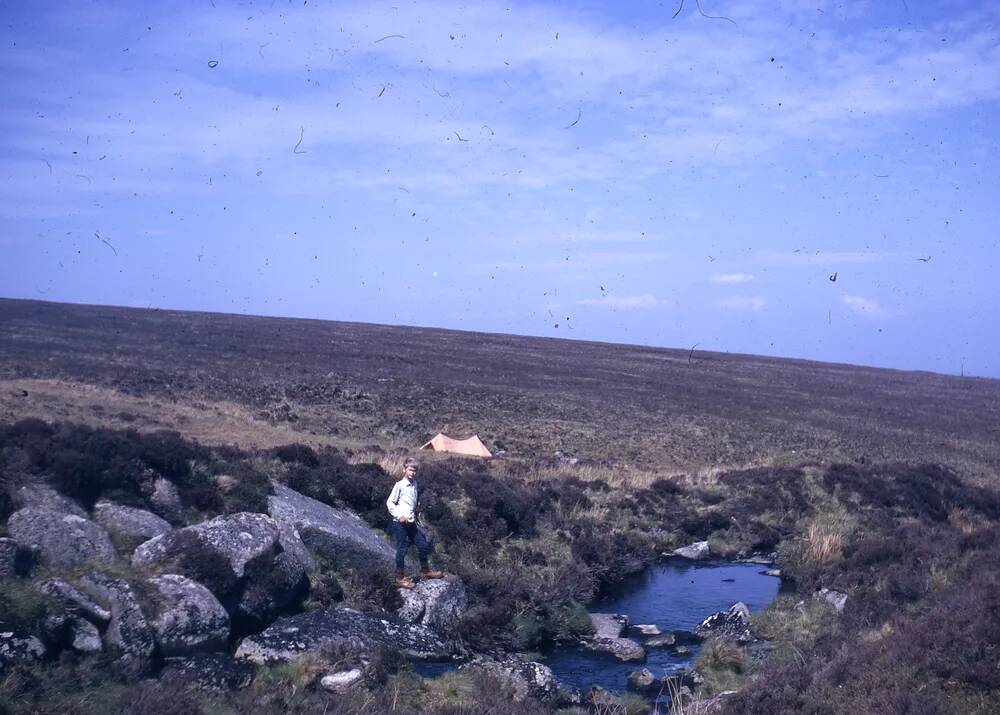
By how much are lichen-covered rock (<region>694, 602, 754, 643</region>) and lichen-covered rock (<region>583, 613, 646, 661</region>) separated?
55.5 inches

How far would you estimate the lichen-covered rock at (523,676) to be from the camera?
37.7 ft

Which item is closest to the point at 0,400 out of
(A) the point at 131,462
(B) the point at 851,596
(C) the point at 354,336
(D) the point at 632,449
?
(A) the point at 131,462

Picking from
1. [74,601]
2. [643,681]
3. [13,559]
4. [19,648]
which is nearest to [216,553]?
[74,601]

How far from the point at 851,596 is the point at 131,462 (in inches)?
521

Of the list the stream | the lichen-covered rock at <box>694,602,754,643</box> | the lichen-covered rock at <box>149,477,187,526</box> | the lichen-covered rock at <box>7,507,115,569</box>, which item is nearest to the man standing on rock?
the stream

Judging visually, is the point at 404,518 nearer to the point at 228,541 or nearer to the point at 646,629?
the point at 228,541

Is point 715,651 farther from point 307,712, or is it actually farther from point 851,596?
point 307,712

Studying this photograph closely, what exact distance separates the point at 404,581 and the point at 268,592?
2626 millimetres

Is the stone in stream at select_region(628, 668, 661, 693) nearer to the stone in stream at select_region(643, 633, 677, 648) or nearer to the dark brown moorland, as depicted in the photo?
the stone in stream at select_region(643, 633, 677, 648)

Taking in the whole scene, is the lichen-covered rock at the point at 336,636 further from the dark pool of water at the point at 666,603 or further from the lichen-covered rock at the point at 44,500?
the lichen-covered rock at the point at 44,500

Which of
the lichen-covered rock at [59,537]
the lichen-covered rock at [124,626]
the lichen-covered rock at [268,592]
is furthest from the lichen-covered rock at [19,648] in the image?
the lichen-covered rock at [268,592]

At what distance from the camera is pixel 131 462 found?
15602 mm

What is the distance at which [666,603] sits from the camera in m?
17.8

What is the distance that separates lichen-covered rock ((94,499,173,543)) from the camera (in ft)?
44.2
